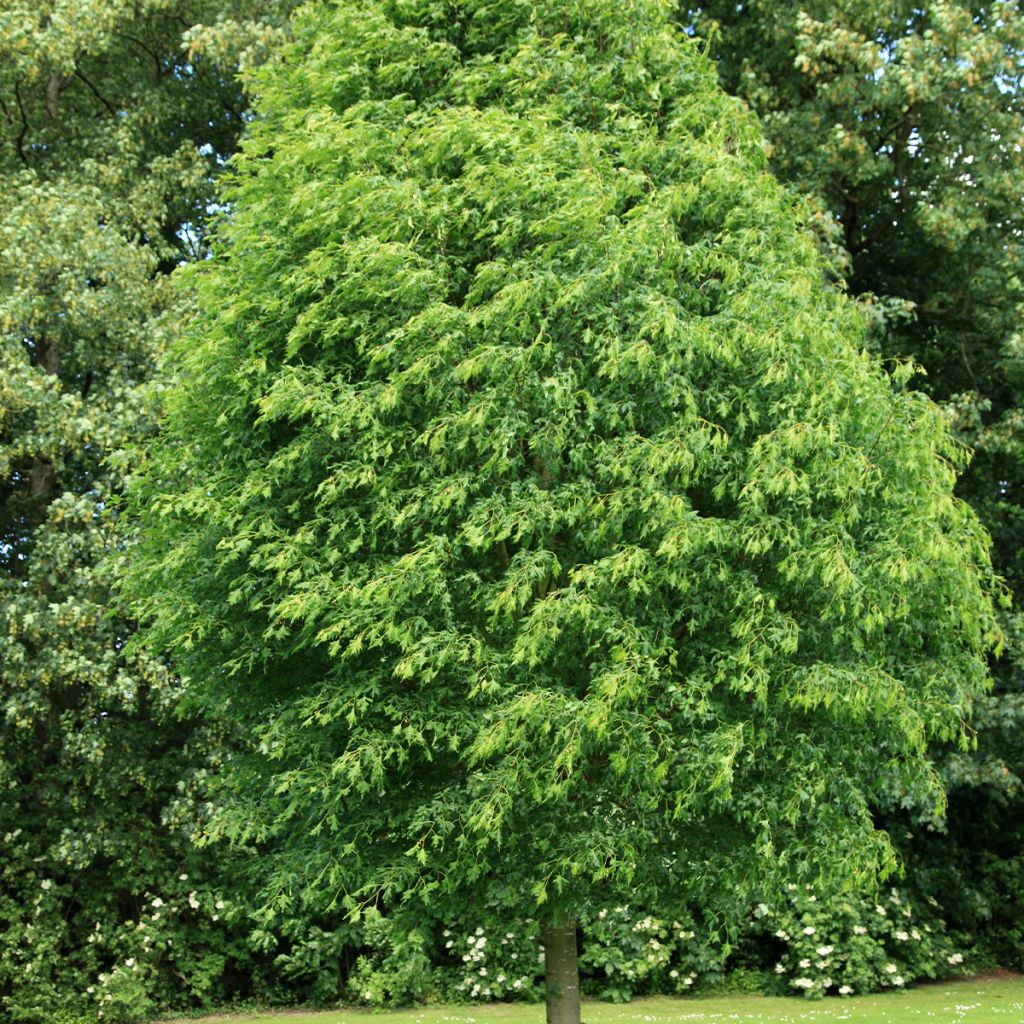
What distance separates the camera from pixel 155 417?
56.2 ft

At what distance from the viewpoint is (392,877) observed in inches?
391

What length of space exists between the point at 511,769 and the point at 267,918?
8.61 ft

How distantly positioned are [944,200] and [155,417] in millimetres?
12309

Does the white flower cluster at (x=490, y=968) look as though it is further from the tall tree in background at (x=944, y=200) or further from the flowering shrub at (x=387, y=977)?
the tall tree in background at (x=944, y=200)

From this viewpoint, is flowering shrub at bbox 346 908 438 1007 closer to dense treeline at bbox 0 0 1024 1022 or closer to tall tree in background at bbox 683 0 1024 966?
dense treeline at bbox 0 0 1024 1022

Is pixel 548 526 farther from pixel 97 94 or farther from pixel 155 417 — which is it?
pixel 97 94

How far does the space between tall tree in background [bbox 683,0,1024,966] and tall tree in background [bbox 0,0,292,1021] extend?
336 inches

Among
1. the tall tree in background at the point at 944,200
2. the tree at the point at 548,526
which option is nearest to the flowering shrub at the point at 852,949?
the tall tree in background at the point at 944,200

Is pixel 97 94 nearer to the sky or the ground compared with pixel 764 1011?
nearer to the sky

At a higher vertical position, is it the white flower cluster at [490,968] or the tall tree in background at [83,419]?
Result: the tall tree in background at [83,419]

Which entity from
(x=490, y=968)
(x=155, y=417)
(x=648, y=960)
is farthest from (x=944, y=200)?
(x=490, y=968)

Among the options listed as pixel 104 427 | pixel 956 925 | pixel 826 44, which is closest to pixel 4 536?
pixel 104 427

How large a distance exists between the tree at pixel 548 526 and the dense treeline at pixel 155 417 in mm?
6793

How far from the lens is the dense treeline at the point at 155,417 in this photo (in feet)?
58.4
